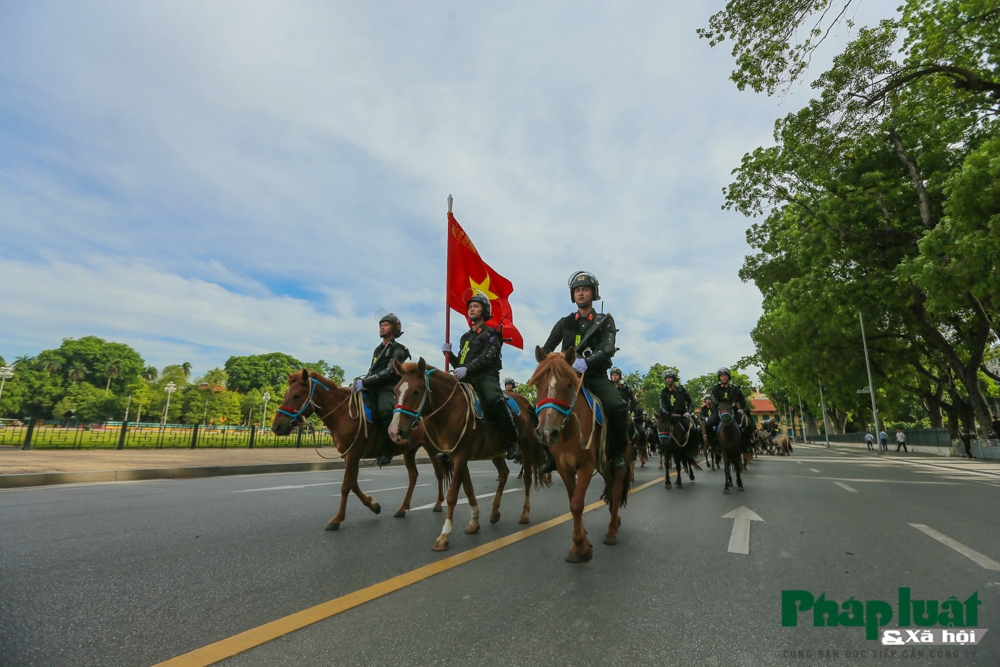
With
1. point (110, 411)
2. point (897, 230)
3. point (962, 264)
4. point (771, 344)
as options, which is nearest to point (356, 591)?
point (962, 264)

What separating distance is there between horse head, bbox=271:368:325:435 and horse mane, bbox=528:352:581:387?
11.1 ft

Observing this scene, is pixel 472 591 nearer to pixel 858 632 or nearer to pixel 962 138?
pixel 858 632

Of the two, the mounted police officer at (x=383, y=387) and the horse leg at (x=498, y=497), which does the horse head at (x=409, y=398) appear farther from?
the horse leg at (x=498, y=497)

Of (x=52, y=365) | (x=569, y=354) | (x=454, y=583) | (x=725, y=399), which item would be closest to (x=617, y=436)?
(x=569, y=354)

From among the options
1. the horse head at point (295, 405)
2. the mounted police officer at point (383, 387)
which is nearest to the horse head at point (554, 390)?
the mounted police officer at point (383, 387)

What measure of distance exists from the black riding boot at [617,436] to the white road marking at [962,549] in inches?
124

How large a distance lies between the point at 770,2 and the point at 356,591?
15268mm

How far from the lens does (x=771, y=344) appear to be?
38062mm

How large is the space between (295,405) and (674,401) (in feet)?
26.8

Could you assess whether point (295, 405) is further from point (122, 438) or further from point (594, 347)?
point (122, 438)

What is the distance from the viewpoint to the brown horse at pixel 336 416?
252 inches

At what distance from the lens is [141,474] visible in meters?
11.7

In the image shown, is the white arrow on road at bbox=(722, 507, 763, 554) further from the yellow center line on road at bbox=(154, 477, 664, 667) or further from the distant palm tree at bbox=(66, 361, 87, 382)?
the distant palm tree at bbox=(66, 361, 87, 382)

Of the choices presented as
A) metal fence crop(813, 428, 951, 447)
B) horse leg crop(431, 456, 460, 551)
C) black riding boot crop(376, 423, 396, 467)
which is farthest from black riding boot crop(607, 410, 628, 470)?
metal fence crop(813, 428, 951, 447)
